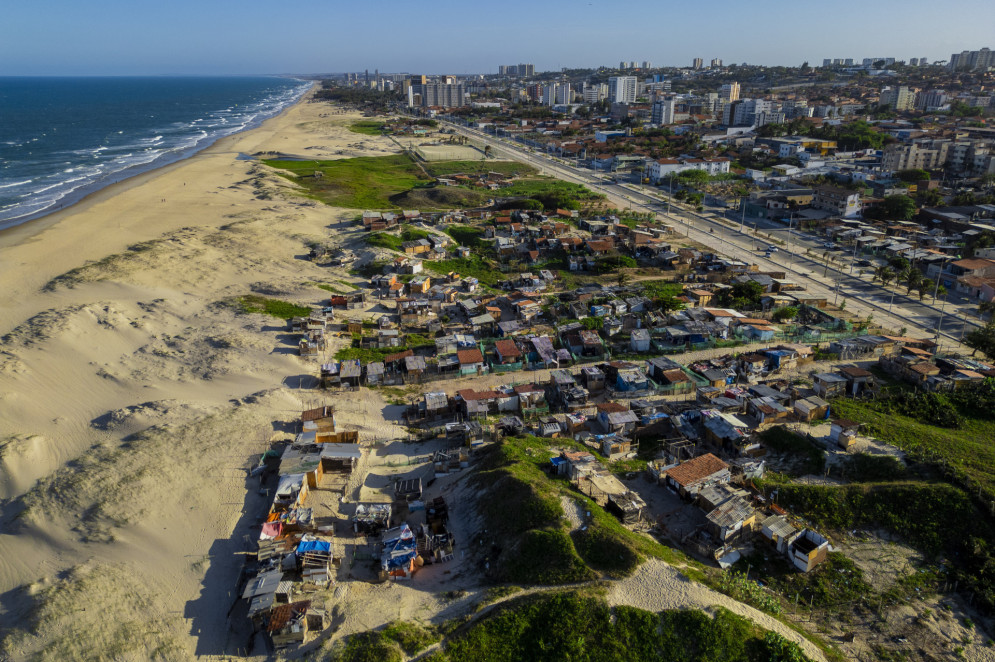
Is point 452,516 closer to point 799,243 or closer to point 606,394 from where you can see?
point 606,394

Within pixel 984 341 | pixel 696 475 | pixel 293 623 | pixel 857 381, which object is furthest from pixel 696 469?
pixel 984 341

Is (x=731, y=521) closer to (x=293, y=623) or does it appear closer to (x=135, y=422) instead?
(x=293, y=623)

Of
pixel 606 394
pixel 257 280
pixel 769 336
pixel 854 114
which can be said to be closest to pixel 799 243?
pixel 769 336

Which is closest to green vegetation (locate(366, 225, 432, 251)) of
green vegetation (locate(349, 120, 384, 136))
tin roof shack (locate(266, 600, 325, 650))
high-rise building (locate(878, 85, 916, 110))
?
tin roof shack (locate(266, 600, 325, 650))

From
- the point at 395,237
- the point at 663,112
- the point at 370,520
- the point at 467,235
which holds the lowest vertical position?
the point at 370,520

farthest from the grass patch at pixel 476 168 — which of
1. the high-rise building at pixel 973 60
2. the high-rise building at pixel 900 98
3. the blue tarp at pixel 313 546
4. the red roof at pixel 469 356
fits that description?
the high-rise building at pixel 973 60

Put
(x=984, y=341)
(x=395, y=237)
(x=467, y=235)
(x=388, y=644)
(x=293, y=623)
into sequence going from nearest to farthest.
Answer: (x=388, y=644)
(x=293, y=623)
(x=984, y=341)
(x=395, y=237)
(x=467, y=235)

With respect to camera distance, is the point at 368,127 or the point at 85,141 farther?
the point at 368,127
